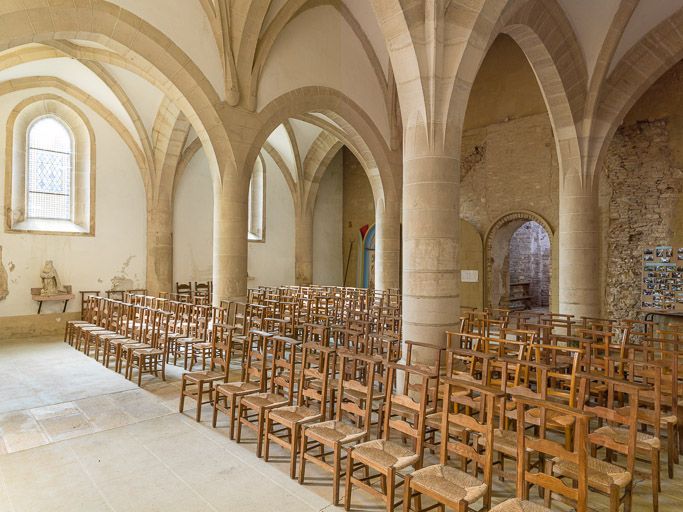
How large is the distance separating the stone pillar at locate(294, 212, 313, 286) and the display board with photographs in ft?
33.3

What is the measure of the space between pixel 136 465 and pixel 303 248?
1309cm

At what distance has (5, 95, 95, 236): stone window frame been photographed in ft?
35.0

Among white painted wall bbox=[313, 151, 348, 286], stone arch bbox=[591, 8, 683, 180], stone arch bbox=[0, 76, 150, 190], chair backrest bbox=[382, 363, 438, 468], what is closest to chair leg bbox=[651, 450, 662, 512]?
chair backrest bbox=[382, 363, 438, 468]

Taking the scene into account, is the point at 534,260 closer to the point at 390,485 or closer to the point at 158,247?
the point at 158,247

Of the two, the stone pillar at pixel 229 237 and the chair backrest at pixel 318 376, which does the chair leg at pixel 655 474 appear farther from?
the stone pillar at pixel 229 237

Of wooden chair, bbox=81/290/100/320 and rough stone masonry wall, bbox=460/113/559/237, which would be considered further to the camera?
rough stone masonry wall, bbox=460/113/559/237

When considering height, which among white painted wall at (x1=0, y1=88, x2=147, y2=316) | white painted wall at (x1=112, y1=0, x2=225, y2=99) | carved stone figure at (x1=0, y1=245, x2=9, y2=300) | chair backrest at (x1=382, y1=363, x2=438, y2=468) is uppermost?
white painted wall at (x1=112, y1=0, x2=225, y2=99)

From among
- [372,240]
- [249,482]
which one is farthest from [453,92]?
[372,240]

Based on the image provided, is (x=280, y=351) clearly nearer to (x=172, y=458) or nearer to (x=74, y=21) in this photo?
(x=172, y=458)

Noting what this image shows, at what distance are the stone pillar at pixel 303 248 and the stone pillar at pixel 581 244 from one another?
9.53 meters

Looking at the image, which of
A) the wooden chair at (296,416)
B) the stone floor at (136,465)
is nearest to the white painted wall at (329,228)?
the stone floor at (136,465)

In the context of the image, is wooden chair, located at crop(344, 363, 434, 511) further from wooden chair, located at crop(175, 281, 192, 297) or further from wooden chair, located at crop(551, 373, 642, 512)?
wooden chair, located at crop(175, 281, 192, 297)

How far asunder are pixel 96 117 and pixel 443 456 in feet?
40.8

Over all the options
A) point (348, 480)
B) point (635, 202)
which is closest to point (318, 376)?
point (348, 480)
